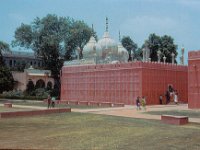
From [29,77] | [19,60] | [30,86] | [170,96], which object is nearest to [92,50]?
[170,96]

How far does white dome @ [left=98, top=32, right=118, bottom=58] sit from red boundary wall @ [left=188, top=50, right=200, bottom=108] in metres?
14.5

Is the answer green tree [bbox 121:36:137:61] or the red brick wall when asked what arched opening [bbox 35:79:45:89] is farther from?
the red brick wall

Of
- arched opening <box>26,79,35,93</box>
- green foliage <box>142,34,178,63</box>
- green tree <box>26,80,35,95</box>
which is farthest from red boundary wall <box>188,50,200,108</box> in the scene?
arched opening <box>26,79,35,93</box>

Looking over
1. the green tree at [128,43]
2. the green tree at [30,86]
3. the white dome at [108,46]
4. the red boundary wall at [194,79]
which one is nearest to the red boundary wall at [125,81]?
the white dome at [108,46]

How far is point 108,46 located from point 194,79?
1607 cm

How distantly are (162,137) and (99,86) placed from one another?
2538cm

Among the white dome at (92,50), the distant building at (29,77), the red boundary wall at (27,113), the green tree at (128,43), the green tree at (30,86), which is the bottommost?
the red boundary wall at (27,113)

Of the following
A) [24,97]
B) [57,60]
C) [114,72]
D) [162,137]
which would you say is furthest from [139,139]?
[57,60]

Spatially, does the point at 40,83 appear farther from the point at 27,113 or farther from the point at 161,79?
the point at 27,113

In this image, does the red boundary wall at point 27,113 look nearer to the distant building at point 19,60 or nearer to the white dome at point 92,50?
the white dome at point 92,50

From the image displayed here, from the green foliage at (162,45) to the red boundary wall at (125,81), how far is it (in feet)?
64.2

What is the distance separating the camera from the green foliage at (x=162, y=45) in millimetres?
56219

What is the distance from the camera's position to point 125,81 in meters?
33.7

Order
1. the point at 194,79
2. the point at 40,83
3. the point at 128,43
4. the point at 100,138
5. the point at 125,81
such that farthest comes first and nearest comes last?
the point at 128,43
the point at 40,83
the point at 125,81
the point at 194,79
the point at 100,138
